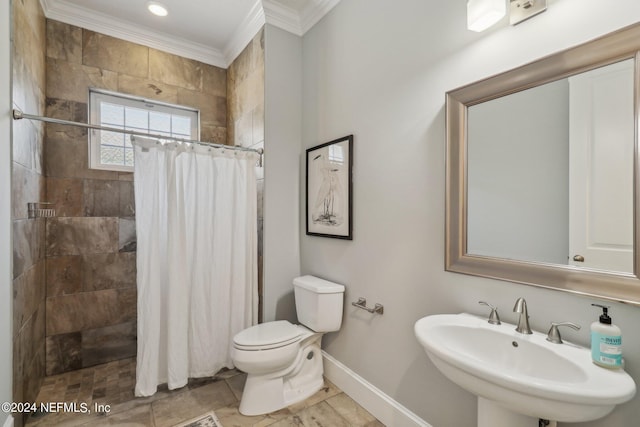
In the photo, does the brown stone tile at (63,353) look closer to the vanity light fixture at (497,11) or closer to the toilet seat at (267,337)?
the toilet seat at (267,337)

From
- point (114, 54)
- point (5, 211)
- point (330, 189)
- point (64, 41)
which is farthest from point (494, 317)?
point (64, 41)

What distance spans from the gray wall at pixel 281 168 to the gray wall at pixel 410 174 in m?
0.30

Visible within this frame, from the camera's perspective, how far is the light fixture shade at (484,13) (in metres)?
1.12

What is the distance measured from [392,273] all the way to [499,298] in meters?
0.56

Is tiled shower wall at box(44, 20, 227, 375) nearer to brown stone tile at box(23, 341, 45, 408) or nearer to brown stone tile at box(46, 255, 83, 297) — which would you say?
brown stone tile at box(46, 255, 83, 297)

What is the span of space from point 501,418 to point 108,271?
9.07 ft

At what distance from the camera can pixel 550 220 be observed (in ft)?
3.59

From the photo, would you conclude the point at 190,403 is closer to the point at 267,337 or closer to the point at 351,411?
the point at 267,337

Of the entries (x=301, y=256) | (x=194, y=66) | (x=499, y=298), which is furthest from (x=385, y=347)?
(x=194, y=66)

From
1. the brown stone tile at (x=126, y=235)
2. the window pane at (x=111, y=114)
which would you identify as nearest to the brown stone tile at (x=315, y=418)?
the brown stone tile at (x=126, y=235)

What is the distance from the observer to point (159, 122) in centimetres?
277

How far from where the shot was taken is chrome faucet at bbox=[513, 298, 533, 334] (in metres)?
1.07

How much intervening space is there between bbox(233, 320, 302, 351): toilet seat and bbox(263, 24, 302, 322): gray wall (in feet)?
1.05

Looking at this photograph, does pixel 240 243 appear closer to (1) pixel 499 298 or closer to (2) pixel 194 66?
(1) pixel 499 298
